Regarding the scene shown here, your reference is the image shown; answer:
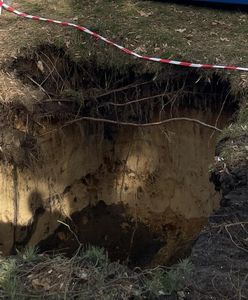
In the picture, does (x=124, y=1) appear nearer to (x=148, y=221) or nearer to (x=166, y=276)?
(x=148, y=221)

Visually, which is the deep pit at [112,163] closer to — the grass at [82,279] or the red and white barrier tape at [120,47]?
the red and white barrier tape at [120,47]

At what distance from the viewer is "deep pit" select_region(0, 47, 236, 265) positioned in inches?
261

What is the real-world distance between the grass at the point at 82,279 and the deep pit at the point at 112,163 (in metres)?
2.73

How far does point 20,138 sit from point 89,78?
1.31 meters

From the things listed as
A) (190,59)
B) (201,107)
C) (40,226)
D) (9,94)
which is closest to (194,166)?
(201,107)

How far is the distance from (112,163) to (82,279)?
4085mm

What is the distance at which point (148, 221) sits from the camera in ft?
25.1

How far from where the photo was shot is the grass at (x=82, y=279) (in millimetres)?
3553

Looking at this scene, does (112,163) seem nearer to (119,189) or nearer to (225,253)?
(119,189)

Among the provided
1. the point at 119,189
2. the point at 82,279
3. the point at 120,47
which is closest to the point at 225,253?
the point at 82,279

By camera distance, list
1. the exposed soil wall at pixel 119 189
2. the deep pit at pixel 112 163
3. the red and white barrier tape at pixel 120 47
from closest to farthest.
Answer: the red and white barrier tape at pixel 120 47, the deep pit at pixel 112 163, the exposed soil wall at pixel 119 189

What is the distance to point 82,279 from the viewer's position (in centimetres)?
372

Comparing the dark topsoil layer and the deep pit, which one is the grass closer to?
the dark topsoil layer

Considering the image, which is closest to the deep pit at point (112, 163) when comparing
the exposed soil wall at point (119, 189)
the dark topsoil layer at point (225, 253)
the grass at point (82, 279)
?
the exposed soil wall at point (119, 189)
